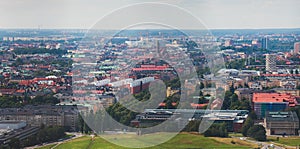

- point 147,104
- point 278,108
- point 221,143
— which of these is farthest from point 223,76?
point 221,143

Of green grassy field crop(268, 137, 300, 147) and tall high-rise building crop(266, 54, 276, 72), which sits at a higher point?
tall high-rise building crop(266, 54, 276, 72)

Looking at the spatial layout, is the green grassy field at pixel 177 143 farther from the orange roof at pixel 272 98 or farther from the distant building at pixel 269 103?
the orange roof at pixel 272 98

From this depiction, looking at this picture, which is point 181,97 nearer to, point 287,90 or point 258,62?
point 287,90

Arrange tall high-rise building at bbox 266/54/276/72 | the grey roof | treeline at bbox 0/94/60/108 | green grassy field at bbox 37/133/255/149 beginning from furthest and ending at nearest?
tall high-rise building at bbox 266/54/276/72 < treeline at bbox 0/94/60/108 < the grey roof < green grassy field at bbox 37/133/255/149

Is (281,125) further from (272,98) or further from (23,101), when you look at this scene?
(23,101)

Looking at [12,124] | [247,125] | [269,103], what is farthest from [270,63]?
[12,124]

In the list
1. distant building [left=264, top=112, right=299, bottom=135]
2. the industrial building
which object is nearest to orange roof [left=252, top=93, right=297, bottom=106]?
the industrial building

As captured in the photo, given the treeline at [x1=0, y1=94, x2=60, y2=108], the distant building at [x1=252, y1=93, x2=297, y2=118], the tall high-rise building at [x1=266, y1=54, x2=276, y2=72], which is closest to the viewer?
the distant building at [x1=252, y1=93, x2=297, y2=118]

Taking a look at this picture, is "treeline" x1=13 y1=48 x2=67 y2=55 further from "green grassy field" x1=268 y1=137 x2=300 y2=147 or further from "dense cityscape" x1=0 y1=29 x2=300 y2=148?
"green grassy field" x1=268 y1=137 x2=300 y2=147
